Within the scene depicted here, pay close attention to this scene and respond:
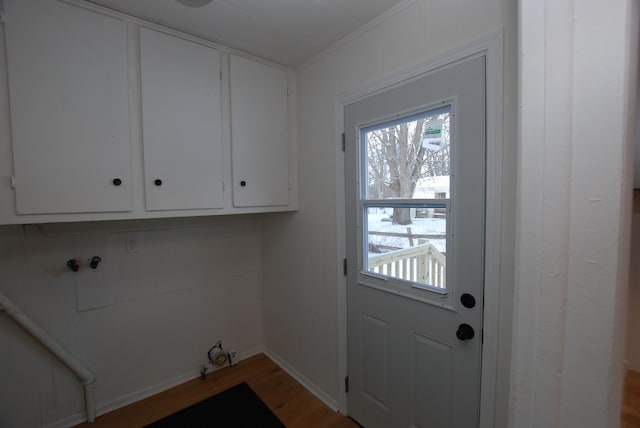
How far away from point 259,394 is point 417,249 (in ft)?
5.30

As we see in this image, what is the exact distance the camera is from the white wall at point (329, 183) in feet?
3.69

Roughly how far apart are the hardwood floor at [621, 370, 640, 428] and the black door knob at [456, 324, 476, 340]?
50 cm

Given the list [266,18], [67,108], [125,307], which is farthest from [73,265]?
[266,18]

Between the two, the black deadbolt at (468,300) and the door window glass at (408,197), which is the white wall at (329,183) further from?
the door window glass at (408,197)


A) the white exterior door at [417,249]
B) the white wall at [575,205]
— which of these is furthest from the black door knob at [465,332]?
the white wall at [575,205]

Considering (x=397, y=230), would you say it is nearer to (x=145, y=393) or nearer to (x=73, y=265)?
(x=73, y=265)

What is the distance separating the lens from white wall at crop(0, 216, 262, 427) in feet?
5.42

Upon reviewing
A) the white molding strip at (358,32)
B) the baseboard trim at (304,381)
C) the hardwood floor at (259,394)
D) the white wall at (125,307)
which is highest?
the white molding strip at (358,32)

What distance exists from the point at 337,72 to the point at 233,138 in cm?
82

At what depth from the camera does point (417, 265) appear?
1445 mm

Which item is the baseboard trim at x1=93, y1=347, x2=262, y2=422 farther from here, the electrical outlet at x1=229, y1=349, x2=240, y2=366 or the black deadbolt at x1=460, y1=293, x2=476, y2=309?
Result: the black deadbolt at x1=460, y1=293, x2=476, y2=309

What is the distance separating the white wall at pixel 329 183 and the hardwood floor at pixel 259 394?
124 mm

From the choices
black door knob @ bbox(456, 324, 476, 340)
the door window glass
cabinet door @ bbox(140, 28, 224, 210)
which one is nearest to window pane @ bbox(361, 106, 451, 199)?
the door window glass

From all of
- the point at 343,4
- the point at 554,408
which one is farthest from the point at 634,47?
the point at 343,4
